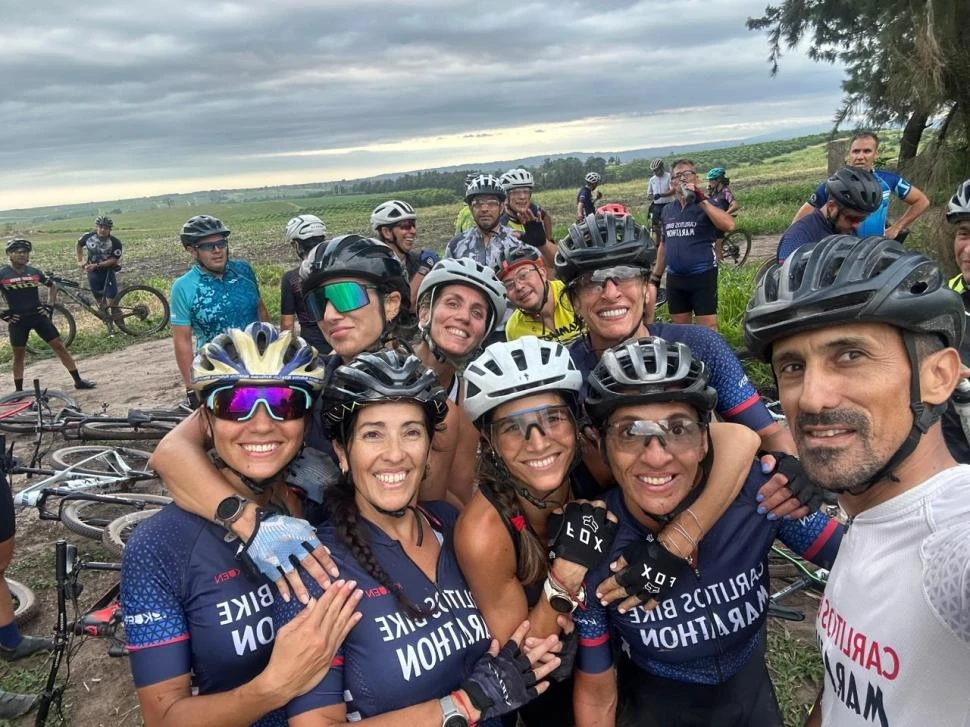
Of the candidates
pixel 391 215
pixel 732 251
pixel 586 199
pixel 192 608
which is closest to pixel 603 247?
pixel 192 608

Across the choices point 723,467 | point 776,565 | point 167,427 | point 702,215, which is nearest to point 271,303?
point 167,427

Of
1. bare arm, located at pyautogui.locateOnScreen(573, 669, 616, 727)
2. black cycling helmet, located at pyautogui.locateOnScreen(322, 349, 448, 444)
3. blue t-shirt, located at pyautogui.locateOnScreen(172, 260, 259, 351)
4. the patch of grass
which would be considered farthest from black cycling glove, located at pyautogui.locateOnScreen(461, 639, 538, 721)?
blue t-shirt, located at pyautogui.locateOnScreen(172, 260, 259, 351)

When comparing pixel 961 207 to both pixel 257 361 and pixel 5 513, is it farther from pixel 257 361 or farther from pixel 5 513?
pixel 5 513

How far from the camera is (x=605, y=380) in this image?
2.83m

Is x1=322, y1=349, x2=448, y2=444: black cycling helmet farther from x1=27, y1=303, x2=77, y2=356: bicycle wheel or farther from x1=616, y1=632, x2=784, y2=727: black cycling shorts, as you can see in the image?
x1=27, y1=303, x2=77, y2=356: bicycle wheel

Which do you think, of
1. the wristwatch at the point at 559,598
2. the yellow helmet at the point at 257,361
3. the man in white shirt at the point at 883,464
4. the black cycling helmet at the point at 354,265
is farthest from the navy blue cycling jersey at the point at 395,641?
the black cycling helmet at the point at 354,265

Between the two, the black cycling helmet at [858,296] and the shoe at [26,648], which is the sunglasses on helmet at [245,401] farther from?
the shoe at [26,648]

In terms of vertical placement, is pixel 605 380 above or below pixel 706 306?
above

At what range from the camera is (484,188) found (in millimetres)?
8406

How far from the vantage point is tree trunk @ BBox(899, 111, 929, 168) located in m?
11.0

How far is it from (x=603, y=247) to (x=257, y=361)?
2.16 m

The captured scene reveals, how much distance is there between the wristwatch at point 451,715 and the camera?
2.38 m

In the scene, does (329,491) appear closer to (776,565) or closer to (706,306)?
(776,565)

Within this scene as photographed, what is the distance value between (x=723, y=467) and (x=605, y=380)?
0.64 metres
